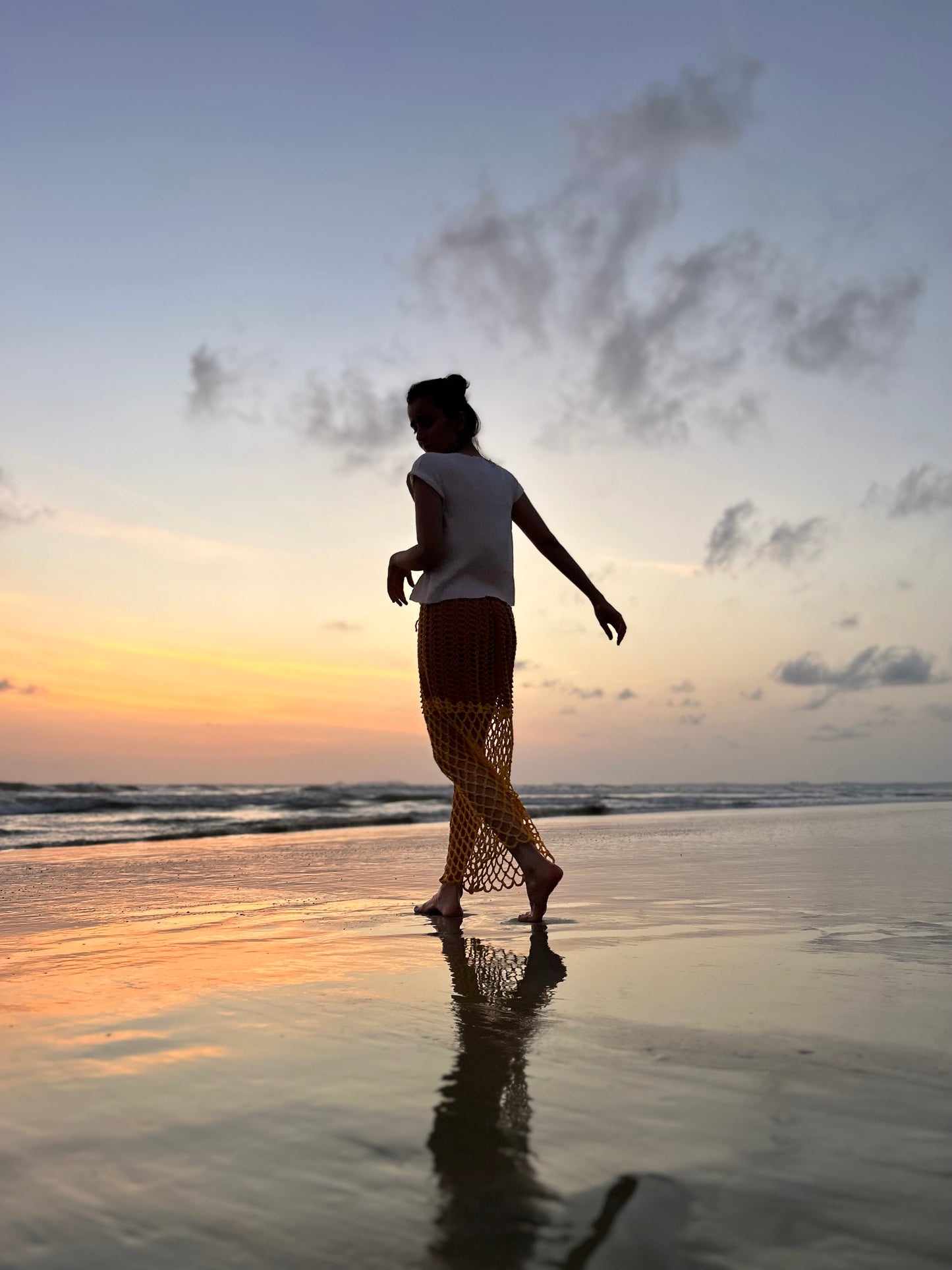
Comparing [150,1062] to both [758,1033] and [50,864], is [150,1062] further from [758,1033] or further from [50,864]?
[50,864]

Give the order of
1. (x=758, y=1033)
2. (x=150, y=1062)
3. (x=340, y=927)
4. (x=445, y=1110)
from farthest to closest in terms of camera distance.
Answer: (x=340, y=927) < (x=758, y=1033) < (x=150, y=1062) < (x=445, y=1110)

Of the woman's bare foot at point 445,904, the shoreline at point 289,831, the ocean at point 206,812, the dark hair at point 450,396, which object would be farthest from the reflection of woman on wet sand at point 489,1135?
the ocean at point 206,812

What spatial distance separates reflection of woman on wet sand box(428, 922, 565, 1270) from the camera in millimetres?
1001

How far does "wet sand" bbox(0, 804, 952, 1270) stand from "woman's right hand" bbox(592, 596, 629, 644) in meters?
1.21

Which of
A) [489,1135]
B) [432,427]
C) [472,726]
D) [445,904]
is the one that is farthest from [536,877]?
[489,1135]

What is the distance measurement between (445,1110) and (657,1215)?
0.41 meters

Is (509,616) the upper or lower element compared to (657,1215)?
upper

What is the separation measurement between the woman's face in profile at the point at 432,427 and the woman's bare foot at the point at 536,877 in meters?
1.54

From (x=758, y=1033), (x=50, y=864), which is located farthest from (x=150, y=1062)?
(x=50, y=864)

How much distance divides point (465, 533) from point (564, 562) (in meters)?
0.54

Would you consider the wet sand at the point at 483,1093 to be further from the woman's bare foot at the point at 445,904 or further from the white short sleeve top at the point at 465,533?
the white short sleeve top at the point at 465,533

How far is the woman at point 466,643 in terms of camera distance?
11.6 feet

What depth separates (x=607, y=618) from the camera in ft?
13.0

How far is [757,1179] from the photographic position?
1124 millimetres
